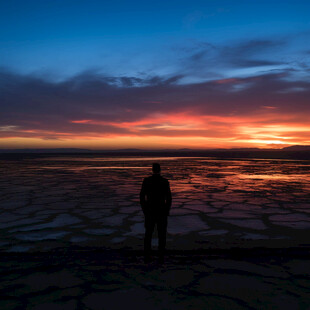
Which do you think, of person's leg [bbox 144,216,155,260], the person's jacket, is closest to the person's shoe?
person's leg [bbox 144,216,155,260]

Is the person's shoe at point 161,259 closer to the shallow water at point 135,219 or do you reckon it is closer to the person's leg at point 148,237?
the person's leg at point 148,237

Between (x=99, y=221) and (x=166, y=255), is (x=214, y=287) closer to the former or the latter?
(x=166, y=255)

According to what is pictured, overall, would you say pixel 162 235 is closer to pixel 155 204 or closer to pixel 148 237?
pixel 148 237

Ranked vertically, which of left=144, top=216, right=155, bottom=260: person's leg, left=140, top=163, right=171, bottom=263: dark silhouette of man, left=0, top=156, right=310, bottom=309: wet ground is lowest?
left=0, top=156, right=310, bottom=309: wet ground

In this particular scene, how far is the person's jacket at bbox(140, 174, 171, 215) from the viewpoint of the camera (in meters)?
3.15

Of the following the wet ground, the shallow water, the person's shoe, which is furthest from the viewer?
the shallow water

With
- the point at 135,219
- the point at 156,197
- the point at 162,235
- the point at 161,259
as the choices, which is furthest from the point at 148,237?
the point at 135,219

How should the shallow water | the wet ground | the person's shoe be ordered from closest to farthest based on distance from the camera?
1. the wet ground
2. the person's shoe
3. the shallow water

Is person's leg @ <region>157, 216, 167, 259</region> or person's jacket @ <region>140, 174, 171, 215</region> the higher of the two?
person's jacket @ <region>140, 174, 171, 215</region>

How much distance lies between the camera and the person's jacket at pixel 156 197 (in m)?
3.15

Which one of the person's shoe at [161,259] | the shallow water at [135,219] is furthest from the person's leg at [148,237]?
the shallow water at [135,219]

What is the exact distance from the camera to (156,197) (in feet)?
10.4

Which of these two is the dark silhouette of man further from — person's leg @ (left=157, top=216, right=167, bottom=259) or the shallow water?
the shallow water

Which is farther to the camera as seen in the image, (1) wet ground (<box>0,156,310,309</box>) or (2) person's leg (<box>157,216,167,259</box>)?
(2) person's leg (<box>157,216,167,259</box>)
